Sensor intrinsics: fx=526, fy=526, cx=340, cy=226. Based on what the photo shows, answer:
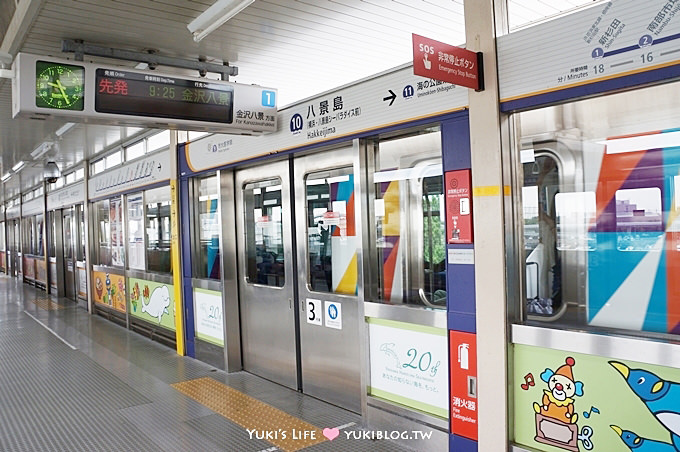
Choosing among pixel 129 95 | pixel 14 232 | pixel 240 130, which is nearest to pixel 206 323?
pixel 240 130

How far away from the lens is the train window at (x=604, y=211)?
2420 mm

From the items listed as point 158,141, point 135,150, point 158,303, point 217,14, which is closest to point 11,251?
point 135,150

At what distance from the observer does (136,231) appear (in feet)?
26.7

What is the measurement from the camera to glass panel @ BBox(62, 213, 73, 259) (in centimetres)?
1233

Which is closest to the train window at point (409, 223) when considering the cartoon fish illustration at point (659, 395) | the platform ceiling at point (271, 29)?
the platform ceiling at point (271, 29)

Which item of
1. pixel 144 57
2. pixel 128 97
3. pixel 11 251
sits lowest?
pixel 11 251

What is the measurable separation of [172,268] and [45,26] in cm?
370

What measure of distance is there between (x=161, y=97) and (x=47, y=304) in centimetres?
970

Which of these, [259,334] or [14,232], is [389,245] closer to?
[259,334]

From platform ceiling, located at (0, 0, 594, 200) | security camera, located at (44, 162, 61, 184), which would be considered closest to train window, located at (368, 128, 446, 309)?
platform ceiling, located at (0, 0, 594, 200)

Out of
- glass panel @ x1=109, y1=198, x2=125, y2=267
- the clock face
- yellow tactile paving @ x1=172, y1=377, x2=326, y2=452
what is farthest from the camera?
glass panel @ x1=109, y1=198, x2=125, y2=267

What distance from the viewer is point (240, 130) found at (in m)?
4.55

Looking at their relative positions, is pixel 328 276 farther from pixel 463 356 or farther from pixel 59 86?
pixel 59 86

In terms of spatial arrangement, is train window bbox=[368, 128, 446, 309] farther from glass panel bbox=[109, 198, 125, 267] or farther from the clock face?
glass panel bbox=[109, 198, 125, 267]
